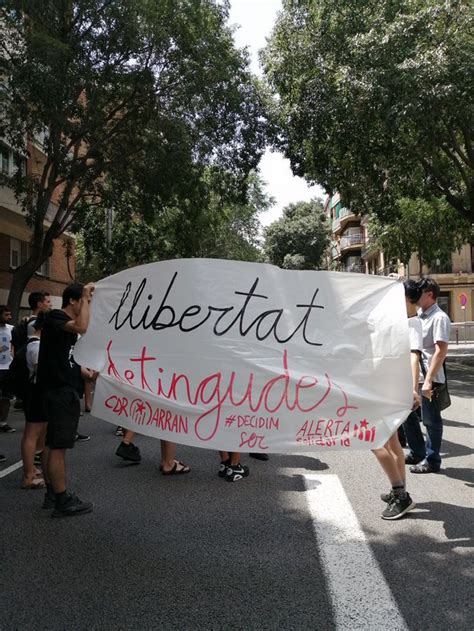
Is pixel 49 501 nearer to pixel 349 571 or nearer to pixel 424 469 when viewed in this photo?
pixel 349 571

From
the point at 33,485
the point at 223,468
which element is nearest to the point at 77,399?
the point at 33,485

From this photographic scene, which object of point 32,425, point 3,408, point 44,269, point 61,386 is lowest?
point 3,408

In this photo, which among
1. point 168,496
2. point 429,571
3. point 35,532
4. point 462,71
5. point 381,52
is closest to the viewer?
point 429,571

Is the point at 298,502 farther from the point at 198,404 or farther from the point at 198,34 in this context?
the point at 198,34

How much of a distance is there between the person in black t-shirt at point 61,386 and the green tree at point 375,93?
10148mm

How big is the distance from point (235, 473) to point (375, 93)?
10.2 metres

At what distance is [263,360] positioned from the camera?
402 cm

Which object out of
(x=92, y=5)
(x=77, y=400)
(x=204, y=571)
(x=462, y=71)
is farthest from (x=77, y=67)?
(x=204, y=571)

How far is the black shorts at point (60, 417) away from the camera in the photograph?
4.53m

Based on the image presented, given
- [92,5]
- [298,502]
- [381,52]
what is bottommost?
[298,502]

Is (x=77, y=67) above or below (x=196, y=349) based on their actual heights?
above

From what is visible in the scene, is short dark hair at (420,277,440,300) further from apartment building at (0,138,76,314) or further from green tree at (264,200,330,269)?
green tree at (264,200,330,269)

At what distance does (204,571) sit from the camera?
360 centimetres

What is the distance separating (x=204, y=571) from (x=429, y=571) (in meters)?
1.34
